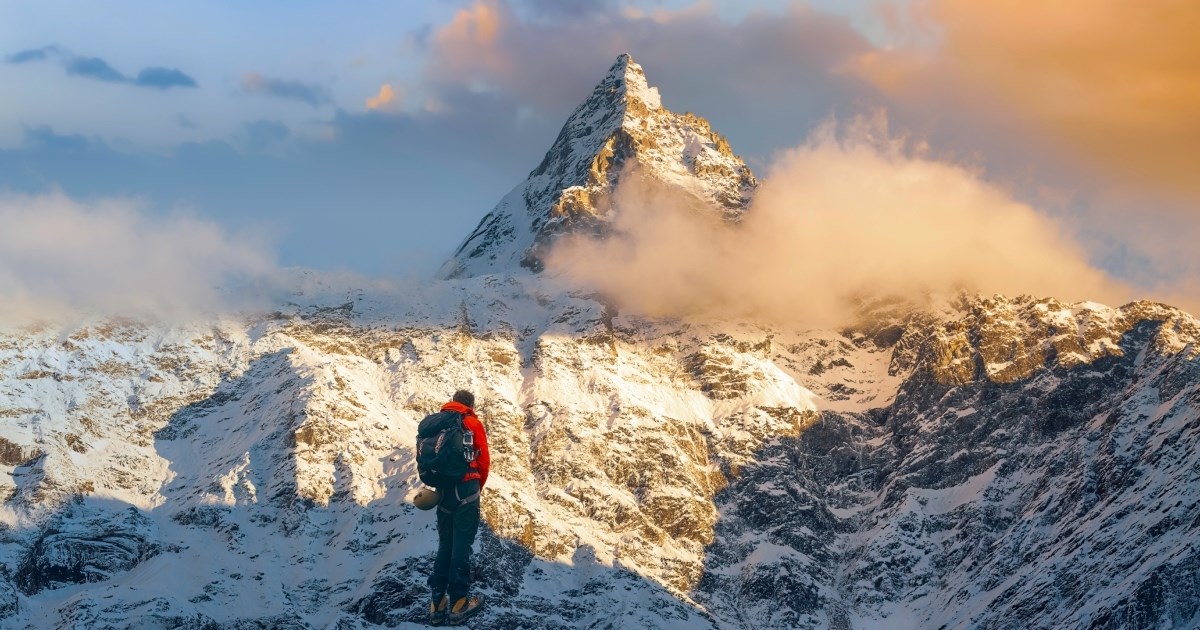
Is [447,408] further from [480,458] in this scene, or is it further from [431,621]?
[431,621]

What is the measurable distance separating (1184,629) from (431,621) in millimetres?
176794

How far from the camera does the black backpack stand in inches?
1598

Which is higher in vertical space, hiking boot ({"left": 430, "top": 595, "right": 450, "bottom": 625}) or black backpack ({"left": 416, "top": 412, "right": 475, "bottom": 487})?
black backpack ({"left": 416, "top": 412, "right": 475, "bottom": 487})

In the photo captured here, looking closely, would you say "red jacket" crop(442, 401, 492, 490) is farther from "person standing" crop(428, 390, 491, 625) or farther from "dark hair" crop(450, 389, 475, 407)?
"dark hair" crop(450, 389, 475, 407)

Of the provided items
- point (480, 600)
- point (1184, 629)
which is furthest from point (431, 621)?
point (1184, 629)

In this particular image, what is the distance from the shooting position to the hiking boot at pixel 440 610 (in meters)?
40.9

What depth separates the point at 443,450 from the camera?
40.9 m

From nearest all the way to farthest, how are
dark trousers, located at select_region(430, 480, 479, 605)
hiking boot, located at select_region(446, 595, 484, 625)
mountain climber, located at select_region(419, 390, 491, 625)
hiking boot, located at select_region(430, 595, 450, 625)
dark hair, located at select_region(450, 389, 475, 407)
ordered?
hiking boot, located at select_region(446, 595, 484, 625) → mountain climber, located at select_region(419, 390, 491, 625) → hiking boot, located at select_region(430, 595, 450, 625) → dark trousers, located at select_region(430, 480, 479, 605) → dark hair, located at select_region(450, 389, 475, 407)

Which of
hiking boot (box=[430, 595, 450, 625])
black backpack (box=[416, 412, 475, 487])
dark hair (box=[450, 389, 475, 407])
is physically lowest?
hiking boot (box=[430, 595, 450, 625])

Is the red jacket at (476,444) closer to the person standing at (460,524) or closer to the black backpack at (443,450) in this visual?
the person standing at (460,524)

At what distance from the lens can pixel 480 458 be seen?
40.8 meters

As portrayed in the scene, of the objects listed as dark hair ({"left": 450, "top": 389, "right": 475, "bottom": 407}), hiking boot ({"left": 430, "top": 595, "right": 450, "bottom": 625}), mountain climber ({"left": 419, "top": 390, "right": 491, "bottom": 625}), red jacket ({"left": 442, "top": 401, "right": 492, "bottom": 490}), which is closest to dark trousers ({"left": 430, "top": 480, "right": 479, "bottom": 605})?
mountain climber ({"left": 419, "top": 390, "right": 491, "bottom": 625})

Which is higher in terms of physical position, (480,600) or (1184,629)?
(1184,629)

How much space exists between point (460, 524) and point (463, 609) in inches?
81.8
